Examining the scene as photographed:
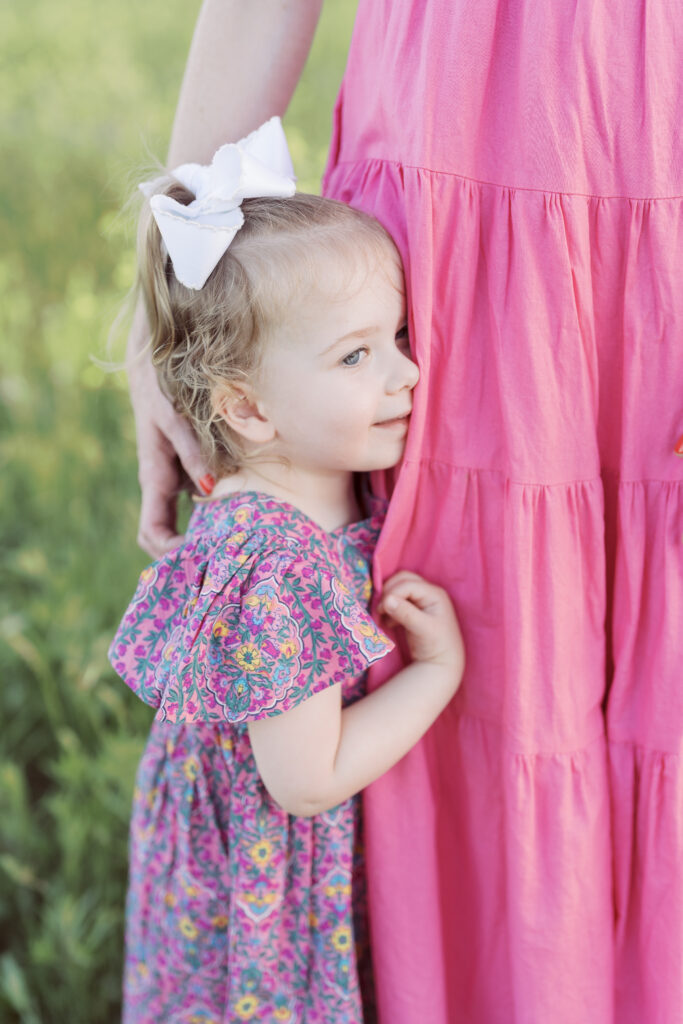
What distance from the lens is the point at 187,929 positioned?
1.37m

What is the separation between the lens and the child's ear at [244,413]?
1.15 metres

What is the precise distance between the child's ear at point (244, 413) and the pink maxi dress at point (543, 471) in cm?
17

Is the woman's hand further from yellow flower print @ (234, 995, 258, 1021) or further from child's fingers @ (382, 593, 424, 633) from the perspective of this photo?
yellow flower print @ (234, 995, 258, 1021)

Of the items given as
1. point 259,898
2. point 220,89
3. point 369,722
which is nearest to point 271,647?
point 369,722

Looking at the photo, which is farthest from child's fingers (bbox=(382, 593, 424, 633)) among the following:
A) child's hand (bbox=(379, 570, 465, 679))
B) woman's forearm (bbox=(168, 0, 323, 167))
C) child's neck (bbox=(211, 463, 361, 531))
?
woman's forearm (bbox=(168, 0, 323, 167))

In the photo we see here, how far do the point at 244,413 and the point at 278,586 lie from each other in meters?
0.22

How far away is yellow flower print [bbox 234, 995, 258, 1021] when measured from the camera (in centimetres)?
129

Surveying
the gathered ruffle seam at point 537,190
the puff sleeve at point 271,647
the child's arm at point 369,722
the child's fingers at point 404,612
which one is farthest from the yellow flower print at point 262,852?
the gathered ruffle seam at point 537,190

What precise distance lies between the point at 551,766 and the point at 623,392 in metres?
0.42

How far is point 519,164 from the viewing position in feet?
3.36

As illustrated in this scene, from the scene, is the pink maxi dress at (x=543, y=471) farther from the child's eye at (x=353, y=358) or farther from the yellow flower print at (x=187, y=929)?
the yellow flower print at (x=187, y=929)

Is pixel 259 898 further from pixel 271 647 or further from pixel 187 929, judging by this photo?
pixel 271 647

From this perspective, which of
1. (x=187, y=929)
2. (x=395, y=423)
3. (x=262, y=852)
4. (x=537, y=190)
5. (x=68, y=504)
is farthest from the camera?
(x=68, y=504)

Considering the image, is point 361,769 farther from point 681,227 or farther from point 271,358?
point 681,227
